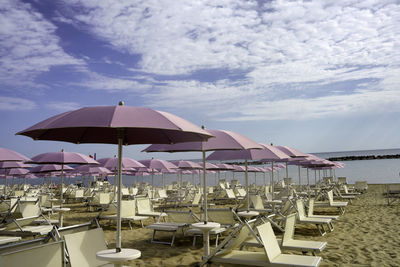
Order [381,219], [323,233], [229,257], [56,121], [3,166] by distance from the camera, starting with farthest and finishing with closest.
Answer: [3,166], [381,219], [323,233], [229,257], [56,121]

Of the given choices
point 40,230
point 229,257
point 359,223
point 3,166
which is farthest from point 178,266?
point 3,166

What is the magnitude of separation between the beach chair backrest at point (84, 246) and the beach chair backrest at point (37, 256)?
30cm

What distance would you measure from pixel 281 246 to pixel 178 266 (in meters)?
1.58

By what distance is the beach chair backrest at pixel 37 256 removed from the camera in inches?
119

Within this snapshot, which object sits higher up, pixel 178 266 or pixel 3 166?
pixel 3 166

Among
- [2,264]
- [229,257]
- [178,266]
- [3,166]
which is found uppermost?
[3,166]

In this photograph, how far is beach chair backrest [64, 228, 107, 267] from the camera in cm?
376

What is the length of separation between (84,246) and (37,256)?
28.1 inches

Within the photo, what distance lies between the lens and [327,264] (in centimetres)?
525

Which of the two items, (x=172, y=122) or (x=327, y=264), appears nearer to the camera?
(x=172, y=122)

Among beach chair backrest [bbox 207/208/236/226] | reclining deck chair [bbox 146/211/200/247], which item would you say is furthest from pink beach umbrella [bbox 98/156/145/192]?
beach chair backrest [bbox 207/208/236/226]

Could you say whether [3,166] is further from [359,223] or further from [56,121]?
[359,223]

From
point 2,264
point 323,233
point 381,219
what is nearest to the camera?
point 2,264

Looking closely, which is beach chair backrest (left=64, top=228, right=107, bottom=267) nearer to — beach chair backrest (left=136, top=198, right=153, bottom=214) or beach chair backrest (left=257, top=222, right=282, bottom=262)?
beach chair backrest (left=257, top=222, right=282, bottom=262)
